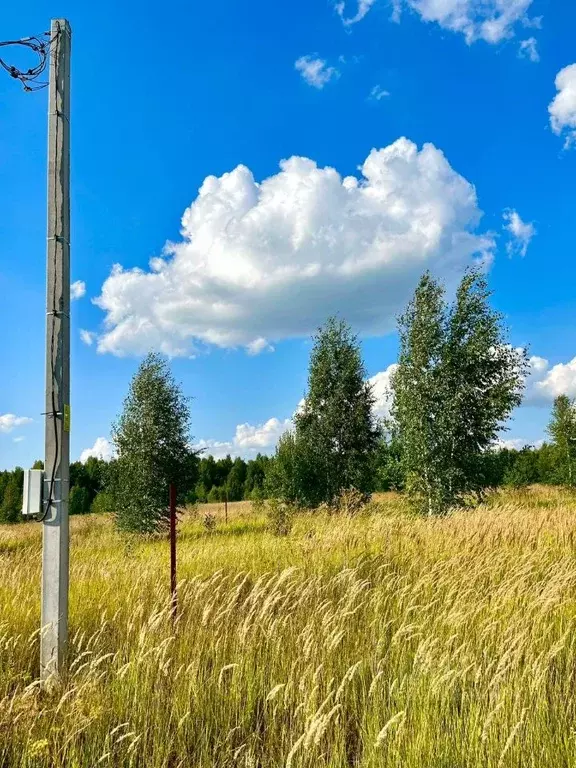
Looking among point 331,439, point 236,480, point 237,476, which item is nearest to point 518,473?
point 331,439

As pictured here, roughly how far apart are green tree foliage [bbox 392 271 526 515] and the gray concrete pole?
17678mm

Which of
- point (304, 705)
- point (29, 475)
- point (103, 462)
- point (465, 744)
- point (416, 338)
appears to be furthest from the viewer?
point (416, 338)

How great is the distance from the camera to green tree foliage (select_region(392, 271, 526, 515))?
21.2m

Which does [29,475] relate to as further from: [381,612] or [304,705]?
[381,612]

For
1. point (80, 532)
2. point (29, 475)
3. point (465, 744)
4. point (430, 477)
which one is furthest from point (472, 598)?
point (80, 532)

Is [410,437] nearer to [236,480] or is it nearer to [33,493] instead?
[33,493]

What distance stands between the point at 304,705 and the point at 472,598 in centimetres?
281

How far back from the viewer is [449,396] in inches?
846

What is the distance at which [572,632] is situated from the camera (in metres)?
5.02

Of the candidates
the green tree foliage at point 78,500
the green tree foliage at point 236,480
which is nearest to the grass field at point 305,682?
the green tree foliage at point 78,500

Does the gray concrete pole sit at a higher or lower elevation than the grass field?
higher

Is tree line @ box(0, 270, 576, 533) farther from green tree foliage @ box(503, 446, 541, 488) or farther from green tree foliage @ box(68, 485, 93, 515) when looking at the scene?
green tree foliage @ box(68, 485, 93, 515)

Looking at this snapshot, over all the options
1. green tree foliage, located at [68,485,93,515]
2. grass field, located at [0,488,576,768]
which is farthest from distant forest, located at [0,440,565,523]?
grass field, located at [0,488,576,768]

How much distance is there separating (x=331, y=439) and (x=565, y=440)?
17819mm
